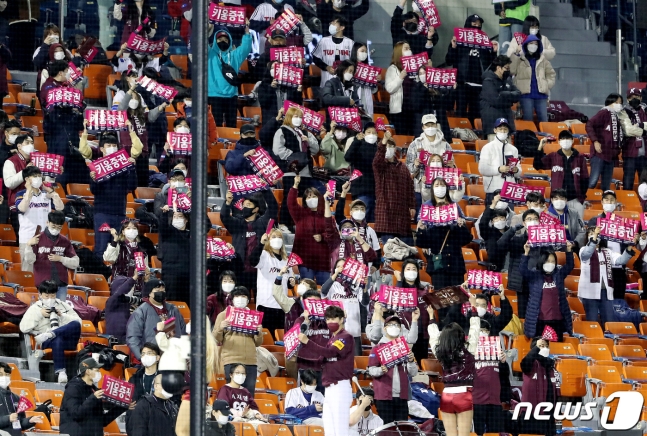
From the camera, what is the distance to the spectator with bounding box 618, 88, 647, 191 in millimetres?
18172

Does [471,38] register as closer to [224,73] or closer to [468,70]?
[468,70]

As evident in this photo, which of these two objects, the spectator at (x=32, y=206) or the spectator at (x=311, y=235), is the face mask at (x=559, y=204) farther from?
the spectator at (x=32, y=206)

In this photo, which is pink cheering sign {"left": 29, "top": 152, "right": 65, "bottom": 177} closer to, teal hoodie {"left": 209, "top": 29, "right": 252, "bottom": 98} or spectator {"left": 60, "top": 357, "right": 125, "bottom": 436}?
teal hoodie {"left": 209, "top": 29, "right": 252, "bottom": 98}

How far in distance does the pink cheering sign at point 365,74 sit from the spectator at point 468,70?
4.11 feet

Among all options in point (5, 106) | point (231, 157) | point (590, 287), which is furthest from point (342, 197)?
point (5, 106)

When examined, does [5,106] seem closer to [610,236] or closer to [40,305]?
[40,305]

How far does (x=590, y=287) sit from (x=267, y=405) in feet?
13.6

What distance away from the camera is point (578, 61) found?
69.1 ft

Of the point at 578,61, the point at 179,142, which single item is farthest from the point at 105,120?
the point at 578,61

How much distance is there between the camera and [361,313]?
48.7 ft

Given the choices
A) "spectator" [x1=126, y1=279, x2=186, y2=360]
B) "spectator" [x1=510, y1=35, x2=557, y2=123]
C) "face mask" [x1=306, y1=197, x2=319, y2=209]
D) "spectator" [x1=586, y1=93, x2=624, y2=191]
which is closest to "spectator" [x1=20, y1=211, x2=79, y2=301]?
"spectator" [x1=126, y1=279, x2=186, y2=360]

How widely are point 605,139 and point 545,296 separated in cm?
333

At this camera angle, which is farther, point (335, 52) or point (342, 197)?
point (335, 52)

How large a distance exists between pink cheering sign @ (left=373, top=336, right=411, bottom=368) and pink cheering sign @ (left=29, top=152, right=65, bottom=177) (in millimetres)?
3674
